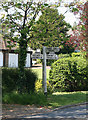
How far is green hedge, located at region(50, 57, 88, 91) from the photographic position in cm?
1407

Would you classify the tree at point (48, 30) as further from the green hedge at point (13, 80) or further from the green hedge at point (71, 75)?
the green hedge at point (71, 75)

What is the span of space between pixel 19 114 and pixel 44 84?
382 centimetres

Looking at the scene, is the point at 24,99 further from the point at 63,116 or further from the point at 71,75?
the point at 71,75

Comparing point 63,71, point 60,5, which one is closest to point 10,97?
point 63,71

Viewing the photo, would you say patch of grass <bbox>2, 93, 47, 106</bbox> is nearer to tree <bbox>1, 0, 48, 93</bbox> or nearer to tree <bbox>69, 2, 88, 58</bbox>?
tree <bbox>1, 0, 48, 93</bbox>

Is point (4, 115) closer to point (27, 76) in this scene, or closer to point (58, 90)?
point (27, 76)

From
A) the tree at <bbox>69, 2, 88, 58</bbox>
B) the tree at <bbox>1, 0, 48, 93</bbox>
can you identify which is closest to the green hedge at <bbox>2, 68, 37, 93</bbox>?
the tree at <bbox>1, 0, 48, 93</bbox>

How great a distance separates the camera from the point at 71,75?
14.1 meters

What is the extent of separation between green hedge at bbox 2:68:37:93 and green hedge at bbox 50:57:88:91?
3.24m

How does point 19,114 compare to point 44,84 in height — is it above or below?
below

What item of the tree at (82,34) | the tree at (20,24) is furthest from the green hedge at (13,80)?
the tree at (82,34)

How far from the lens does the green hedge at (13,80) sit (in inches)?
431

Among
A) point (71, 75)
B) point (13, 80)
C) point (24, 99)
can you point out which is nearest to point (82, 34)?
point (71, 75)

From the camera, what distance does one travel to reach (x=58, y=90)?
47.5ft
